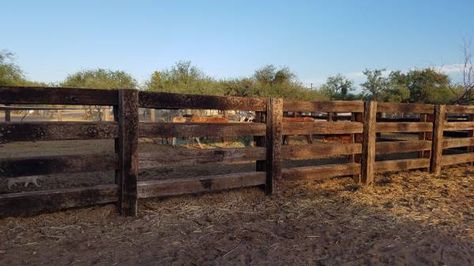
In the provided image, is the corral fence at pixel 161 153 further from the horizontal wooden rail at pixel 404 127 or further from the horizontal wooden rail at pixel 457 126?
the horizontal wooden rail at pixel 457 126

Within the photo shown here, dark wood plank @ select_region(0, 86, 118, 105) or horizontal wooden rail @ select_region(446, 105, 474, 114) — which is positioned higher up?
dark wood plank @ select_region(0, 86, 118, 105)

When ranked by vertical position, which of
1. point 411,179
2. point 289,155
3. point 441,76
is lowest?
point 411,179

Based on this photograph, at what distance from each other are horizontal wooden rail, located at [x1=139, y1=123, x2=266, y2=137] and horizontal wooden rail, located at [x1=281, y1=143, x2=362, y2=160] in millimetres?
596

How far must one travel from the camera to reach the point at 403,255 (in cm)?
430

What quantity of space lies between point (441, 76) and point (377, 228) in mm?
38403

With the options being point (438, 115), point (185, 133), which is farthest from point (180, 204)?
point (438, 115)

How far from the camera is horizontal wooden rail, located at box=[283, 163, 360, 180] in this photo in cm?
700

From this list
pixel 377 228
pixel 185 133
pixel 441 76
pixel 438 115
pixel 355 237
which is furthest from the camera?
pixel 441 76

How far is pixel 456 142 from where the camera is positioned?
32.7 feet

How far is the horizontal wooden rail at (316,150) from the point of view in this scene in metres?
6.93

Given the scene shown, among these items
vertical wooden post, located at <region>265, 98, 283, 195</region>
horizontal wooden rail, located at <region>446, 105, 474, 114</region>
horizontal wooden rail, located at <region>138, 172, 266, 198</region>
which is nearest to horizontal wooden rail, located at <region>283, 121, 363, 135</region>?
vertical wooden post, located at <region>265, 98, 283, 195</region>

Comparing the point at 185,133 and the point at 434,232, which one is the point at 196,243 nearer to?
the point at 185,133

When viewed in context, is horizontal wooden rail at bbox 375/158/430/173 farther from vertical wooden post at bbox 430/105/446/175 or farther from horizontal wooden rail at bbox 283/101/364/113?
horizontal wooden rail at bbox 283/101/364/113

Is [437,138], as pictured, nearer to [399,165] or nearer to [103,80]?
[399,165]
